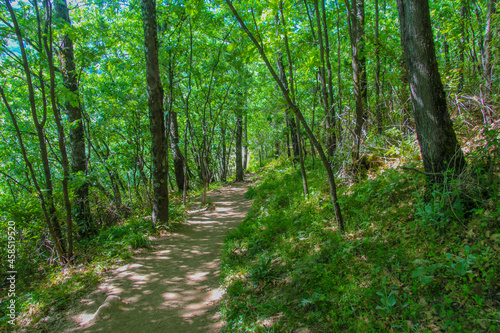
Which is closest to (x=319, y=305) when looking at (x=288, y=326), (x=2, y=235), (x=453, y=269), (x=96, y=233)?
(x=288, y=326)

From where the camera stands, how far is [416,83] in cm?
295

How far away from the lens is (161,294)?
3.82m

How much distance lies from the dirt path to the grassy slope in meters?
0.37

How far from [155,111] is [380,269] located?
5.70 m

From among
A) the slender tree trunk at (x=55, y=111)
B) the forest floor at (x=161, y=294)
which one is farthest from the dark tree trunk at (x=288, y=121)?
the slender tree trunk at (x=55, y=111)

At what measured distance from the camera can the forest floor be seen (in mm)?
3191

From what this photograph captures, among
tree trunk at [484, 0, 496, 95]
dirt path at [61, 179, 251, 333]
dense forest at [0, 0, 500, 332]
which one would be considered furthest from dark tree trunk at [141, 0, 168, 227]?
tree trunk at [484, 0, 496, 95]

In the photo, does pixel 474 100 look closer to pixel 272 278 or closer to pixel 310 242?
pixel 310 242

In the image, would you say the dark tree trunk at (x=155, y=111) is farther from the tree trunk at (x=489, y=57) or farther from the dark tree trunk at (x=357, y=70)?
the tree trunk at (x=489, y=57)

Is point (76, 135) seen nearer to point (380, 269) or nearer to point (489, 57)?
point (380, 269)

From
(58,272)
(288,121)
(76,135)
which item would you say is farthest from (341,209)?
(76,135)

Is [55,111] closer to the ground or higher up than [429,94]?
higher up

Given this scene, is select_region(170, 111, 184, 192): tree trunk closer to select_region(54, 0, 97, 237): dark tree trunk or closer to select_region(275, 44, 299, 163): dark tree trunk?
select_region(54, 0, 97, 237): dark tree trunk

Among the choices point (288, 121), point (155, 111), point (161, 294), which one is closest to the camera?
point (161, 294)
